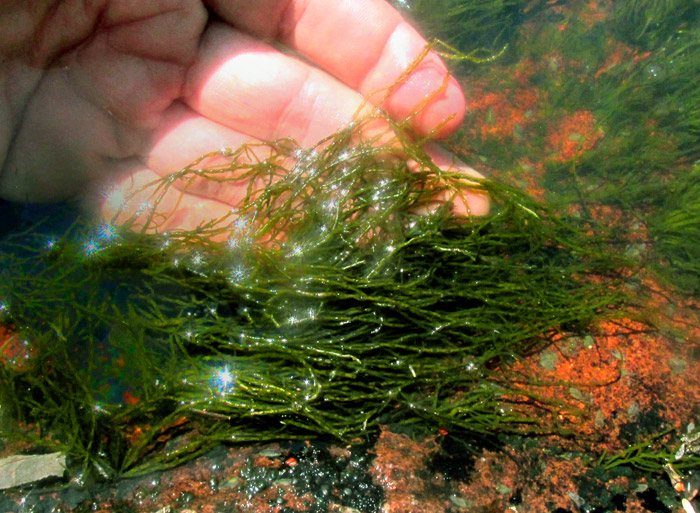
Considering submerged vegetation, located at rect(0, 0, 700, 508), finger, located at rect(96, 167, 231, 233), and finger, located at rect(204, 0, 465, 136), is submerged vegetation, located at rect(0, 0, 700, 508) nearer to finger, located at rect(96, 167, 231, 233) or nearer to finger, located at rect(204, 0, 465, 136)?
finger, located at rect(96, 167, 231, 233)

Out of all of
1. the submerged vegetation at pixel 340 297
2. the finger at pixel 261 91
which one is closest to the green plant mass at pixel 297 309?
the submerged vegetation at pixel 340 297

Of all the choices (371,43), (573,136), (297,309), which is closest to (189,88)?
(371,43)

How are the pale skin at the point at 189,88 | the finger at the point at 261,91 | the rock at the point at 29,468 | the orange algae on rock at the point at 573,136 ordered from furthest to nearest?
the orange algae on rock at the point at 573,136, the finger at the point at 261,91, the pale skin at the point at 189,88, the rock at the point at 29,468

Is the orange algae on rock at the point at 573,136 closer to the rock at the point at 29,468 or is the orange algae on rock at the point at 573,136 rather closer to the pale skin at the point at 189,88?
the pale skin at the point at 189,88

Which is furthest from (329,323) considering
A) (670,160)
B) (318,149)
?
(670,160)

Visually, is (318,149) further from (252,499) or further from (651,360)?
(651,360)

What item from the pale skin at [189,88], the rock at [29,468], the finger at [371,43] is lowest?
the rock at [29,468]

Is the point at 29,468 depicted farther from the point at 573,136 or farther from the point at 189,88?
the point at 573,136
